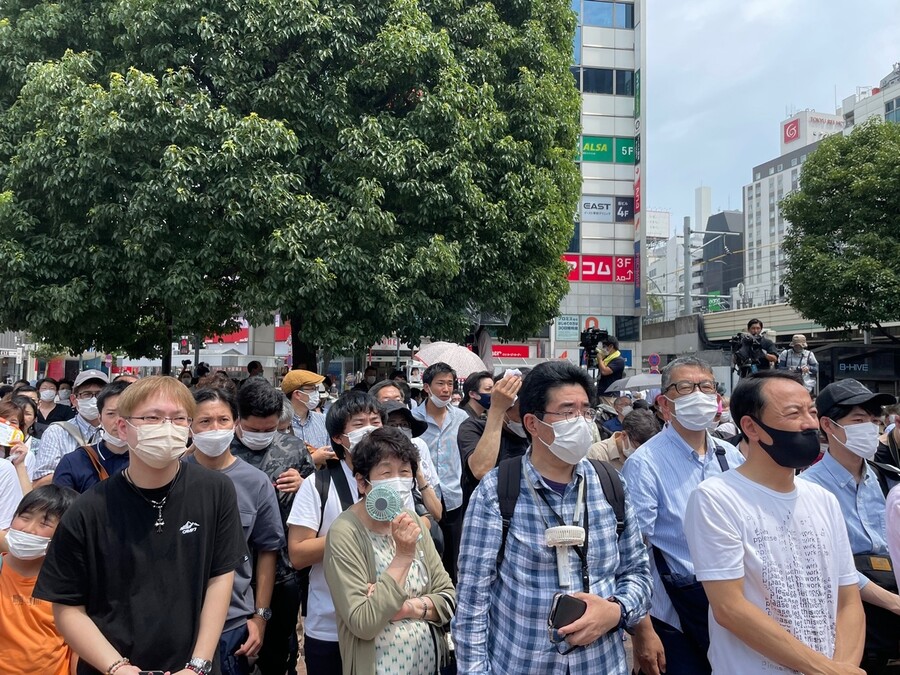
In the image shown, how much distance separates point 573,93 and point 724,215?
102 metres

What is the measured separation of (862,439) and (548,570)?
2102 millimetres

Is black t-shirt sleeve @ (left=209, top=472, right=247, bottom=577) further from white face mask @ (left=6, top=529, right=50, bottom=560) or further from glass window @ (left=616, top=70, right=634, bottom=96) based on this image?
glass window @ (left=616, top=70, right=634, bottom=96)

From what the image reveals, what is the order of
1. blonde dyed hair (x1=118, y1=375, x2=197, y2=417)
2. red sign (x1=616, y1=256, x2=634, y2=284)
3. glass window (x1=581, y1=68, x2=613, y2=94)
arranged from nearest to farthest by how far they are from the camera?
blonde dyed hair (x1=118, y1=375, x2=197, y2=417) < glass window (x1=581, y1=68, x2=613, y2=94) < red sign (x1=616, y1=256, x2=634, y2=284)

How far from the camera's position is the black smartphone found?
2.29m

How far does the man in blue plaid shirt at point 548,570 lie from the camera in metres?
2.39

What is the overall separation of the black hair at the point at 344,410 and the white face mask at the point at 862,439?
2.40m

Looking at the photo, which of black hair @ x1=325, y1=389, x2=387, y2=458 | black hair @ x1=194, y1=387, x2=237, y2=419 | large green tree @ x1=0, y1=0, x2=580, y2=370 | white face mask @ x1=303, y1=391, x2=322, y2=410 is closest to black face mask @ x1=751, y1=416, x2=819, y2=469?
black hair @ x1=325, y1=389, x2=387, y2=458

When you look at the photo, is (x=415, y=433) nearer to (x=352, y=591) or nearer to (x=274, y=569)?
(x=274, y=569)

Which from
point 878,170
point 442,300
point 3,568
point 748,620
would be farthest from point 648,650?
point 878,170

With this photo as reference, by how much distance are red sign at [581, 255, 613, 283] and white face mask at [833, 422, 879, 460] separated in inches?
1072

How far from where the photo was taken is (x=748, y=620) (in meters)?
2.29

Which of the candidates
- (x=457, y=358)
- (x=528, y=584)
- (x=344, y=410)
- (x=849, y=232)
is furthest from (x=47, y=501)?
(x=849, y=232)

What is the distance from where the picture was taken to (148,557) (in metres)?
2.38

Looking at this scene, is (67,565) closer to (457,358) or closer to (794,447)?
(794,447)
